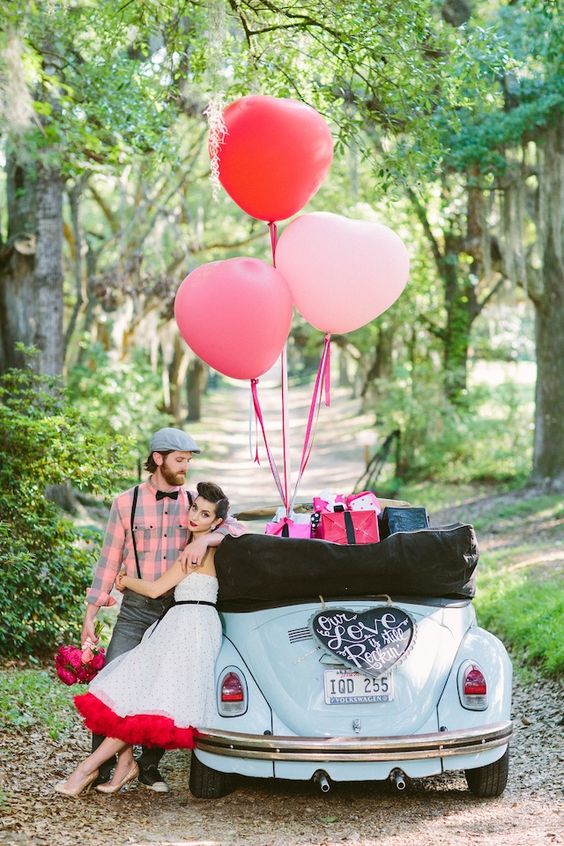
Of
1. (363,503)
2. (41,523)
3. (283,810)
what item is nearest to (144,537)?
(363,503)

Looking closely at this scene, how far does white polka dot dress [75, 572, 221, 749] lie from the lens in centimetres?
471

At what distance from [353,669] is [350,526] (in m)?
0.81

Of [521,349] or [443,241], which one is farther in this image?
[521,349]

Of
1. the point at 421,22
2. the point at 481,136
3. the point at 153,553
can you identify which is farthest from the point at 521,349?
the point at 153,553

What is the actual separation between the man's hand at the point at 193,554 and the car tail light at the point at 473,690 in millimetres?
1395

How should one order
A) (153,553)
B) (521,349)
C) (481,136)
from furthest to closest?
(521,349), (481,136), (153,553)

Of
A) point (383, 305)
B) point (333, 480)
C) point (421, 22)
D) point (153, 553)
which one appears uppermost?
point (421, 22)

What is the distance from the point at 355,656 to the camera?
4.69 m

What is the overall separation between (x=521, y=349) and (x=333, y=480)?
10269 millimetres

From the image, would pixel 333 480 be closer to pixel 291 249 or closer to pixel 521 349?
pixel 521 349

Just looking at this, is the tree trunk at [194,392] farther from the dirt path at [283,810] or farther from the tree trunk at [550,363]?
the dirt path at [283,810]

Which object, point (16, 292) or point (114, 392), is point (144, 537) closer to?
point (16, 292)

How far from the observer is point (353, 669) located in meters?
4.67

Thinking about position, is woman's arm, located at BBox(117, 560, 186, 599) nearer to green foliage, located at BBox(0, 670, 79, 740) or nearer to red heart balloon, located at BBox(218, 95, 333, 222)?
green foliage, located at BBox(0, 670, 79, 740)
